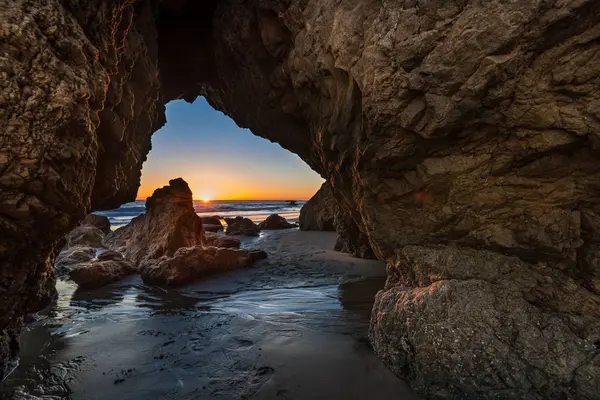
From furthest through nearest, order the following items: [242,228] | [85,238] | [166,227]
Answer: [242,228]
[85,238]
[166,227]

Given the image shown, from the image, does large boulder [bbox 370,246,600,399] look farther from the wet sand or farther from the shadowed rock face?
the wet sand

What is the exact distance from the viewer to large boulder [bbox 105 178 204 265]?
1209cm

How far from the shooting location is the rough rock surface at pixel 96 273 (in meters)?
9.31

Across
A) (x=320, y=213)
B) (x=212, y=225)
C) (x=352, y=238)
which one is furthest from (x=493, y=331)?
(x=212, y=225)

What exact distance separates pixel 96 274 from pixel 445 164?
9.60m

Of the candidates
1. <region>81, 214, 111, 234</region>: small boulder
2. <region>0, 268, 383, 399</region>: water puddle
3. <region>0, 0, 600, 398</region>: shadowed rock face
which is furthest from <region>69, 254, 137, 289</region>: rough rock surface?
<region>81, 214, 111, 234</region>: small boulder

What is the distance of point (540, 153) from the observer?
13.6 feet

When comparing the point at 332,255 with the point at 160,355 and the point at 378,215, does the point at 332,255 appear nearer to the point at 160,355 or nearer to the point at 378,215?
the point at 378,215

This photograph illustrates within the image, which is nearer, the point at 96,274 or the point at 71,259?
the point at 96,274

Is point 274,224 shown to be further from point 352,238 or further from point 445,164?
point 445,164

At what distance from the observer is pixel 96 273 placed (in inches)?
376

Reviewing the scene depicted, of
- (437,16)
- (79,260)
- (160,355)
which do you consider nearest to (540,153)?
(437,16)

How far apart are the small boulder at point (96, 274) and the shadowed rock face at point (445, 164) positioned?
4.50 metres

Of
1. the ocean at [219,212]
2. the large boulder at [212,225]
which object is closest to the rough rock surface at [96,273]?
the large boulder at [212,225]
